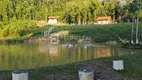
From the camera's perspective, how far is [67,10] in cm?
8112

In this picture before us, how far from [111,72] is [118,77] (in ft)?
1.63

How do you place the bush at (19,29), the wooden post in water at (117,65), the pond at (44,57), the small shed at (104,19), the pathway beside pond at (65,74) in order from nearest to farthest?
1. the pathway beside pond at (65,74)
2. the wooden post in water at (117,65)
3. the pond at (44,57)
4. the bush at (19,29)
5. the small shed at (104,19)

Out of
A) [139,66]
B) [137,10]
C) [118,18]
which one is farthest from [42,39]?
[139,66]

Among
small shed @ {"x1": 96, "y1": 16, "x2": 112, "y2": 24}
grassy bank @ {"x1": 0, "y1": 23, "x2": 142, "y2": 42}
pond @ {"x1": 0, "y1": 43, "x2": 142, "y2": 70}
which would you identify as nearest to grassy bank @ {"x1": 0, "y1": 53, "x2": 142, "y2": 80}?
pond @ {"x1": 0, "y1": 43, "x2": 142, "y2": 70}

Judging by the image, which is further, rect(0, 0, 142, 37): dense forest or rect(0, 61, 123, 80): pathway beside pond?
rect(0, 0, 142, 37): dense forest

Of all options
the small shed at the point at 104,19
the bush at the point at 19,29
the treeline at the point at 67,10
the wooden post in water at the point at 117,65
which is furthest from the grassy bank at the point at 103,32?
the wooden post in water at the point at 117,65

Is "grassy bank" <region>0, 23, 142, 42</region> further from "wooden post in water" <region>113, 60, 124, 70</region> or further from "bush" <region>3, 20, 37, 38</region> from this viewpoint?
"wooden post in water" <region>113, 60, 124, 70</region>

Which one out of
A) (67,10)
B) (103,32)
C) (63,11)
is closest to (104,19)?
(67,10)

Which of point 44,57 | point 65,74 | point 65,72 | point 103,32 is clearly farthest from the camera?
point 103,32

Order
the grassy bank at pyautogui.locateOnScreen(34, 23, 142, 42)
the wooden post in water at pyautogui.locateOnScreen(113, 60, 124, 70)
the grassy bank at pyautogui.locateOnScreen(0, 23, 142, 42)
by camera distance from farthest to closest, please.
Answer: the grassy bank at pyautogui.locateOnScreen(0, 23, 142, 42) < the grassy bank at pyautogui.locateOnScreen(34, 23, 142, 42) < the wooden post in water at pyautogui.locateOnScreen(113, 60, 124, 70)

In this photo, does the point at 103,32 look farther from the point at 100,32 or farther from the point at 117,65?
the point at 117,65

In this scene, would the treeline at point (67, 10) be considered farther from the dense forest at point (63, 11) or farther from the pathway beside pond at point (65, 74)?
the pathway beside pond at point (65, 74)

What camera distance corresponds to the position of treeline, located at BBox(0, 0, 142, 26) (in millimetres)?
80625

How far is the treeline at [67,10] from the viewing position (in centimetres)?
8062
